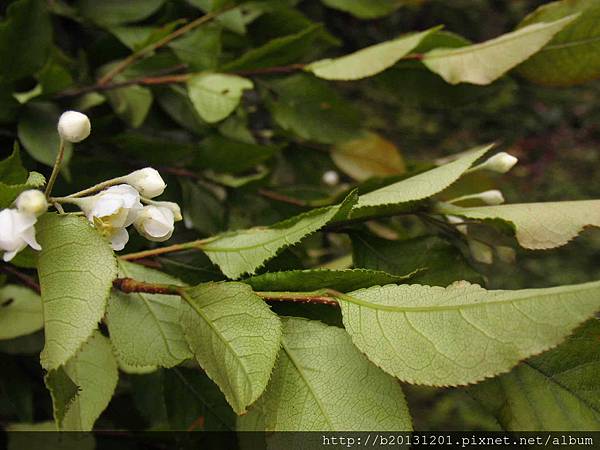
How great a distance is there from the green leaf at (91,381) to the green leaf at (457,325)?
17 cm

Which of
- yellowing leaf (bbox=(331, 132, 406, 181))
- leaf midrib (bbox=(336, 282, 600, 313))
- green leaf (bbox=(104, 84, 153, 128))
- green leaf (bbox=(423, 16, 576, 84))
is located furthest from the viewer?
yellowing leaf (bbox=(331, 132, 406, 181))

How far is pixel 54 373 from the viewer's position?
1.01 feet

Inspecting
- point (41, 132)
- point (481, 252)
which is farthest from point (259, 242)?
point (41, 132)

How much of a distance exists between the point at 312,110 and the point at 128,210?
0.36 m

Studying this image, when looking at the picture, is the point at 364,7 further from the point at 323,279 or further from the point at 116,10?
the point at 323,279

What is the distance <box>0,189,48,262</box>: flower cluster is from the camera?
0.31 metres

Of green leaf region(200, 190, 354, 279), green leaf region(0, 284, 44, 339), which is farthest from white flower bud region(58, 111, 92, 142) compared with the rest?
green leaf region(0, 284, 44, 339)

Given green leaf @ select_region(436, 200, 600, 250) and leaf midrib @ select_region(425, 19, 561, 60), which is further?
leaf midrib @ select_region(425, 19, 561, 60)

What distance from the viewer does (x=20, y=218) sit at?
315 mm

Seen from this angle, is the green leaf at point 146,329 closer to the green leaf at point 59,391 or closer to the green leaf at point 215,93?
the green leaf at point 59,391

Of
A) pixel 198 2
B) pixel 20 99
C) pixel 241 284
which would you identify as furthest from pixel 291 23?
pixel 241 284

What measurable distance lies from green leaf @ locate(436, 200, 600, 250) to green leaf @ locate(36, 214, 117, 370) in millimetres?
234

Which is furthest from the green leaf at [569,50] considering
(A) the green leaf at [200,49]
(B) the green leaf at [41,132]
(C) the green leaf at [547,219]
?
(B) the green leaf at [41,132]

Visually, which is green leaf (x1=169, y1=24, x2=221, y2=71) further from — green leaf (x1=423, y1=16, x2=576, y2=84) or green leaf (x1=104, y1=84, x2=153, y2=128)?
green leaf (x1=423, y1=16, x2=576, y2=84)
